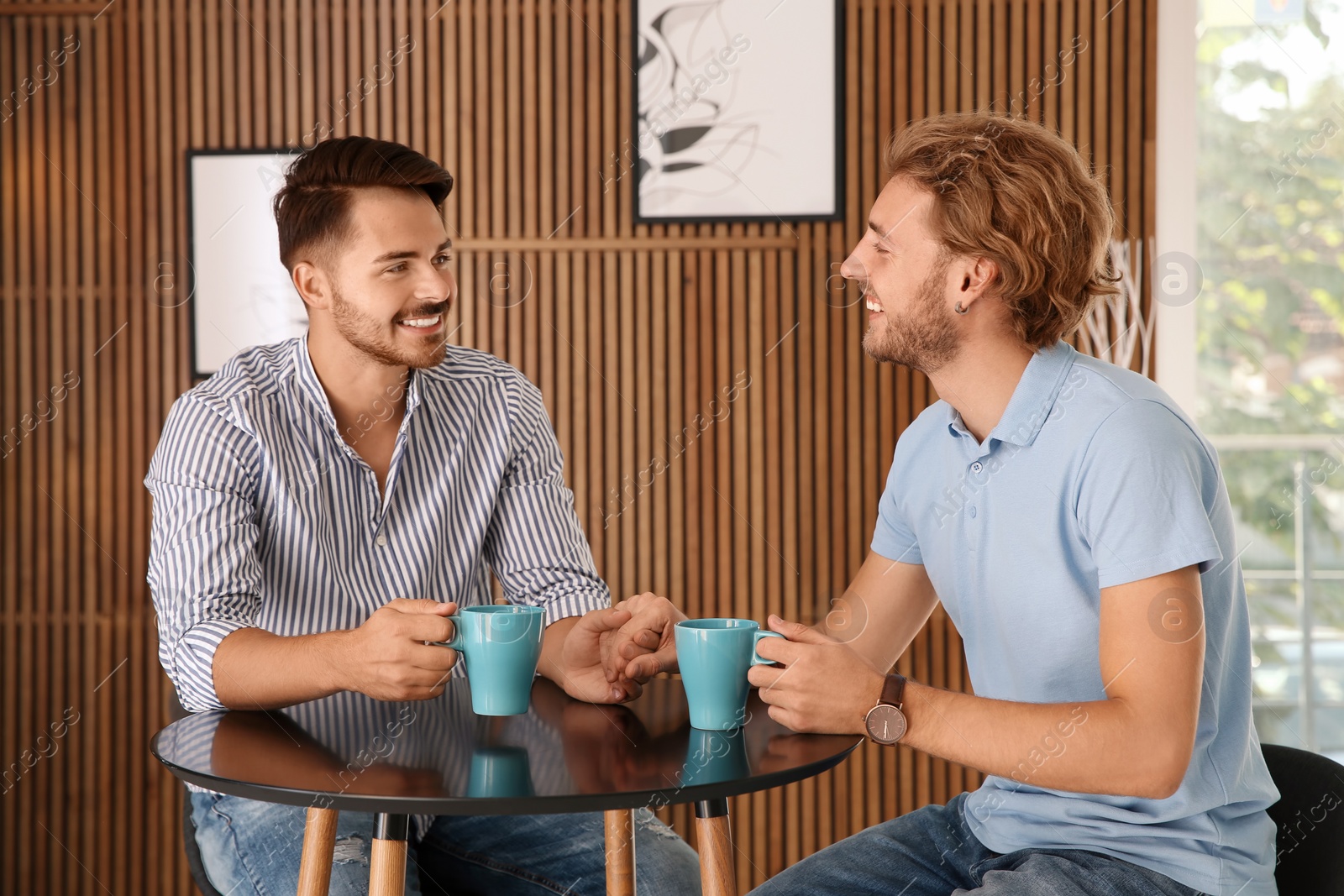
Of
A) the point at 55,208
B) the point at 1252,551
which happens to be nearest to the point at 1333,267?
the point at 1252,551

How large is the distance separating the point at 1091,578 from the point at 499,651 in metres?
0.73

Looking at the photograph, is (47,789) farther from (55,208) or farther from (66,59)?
(66,59)

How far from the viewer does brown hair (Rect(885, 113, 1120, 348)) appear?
1579mm

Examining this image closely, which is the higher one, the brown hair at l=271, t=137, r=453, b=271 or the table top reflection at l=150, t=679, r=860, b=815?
the brown hair at l=271, t=137, r=453, b=271

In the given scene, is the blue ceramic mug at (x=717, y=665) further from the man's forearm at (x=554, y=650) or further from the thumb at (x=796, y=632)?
the man's forearm at (x=554, y=650)

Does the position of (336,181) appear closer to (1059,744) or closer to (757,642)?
(757,642)

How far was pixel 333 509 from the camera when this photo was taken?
1.82 m

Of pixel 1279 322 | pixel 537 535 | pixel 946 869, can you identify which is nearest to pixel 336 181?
pixel 537 535

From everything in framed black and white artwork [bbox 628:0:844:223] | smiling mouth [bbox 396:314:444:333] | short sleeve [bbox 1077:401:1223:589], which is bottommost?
short sleeve [bbox 1077:401:1223:589]

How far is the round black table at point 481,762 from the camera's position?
110cm

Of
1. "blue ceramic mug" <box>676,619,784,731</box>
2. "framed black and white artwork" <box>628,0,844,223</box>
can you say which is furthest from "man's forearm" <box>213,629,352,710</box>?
"framed black and white artwork" <box>628,0,844,223</box>

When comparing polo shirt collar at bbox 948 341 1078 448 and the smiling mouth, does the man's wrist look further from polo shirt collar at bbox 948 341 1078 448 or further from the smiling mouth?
polo shirt collar at bbox 948 341 1078 448

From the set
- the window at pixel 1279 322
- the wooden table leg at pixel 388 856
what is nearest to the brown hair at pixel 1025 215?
the wooden table leg at pixel 388 856

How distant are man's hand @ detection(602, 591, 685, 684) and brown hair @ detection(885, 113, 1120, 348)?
25.0 inches
